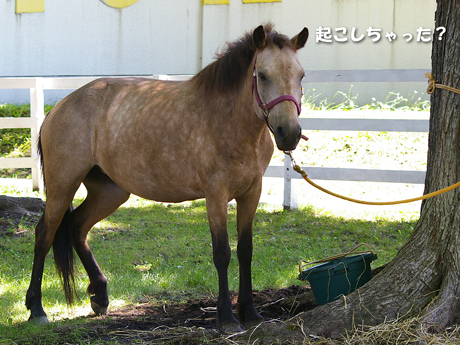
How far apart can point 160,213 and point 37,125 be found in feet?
9.95

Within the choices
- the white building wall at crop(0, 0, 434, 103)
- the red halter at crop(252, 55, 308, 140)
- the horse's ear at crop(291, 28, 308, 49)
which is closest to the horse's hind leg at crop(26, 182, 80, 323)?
the red halter at crop(252, 55, 308, 140)

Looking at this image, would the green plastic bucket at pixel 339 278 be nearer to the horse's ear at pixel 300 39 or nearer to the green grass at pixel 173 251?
the green grass at pixel 173 251

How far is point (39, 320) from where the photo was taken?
Answer: 392cm

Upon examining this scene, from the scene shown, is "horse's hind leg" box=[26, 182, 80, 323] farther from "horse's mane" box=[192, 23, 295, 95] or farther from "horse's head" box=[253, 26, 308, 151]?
"horse's head" box=[253, 26, 308, 151]

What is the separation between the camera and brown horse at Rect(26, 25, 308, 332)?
10.8 feet

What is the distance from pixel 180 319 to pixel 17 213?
4.46 meters

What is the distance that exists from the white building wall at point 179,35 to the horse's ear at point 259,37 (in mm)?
8472

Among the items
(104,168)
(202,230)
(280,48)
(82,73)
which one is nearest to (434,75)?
(280,48)

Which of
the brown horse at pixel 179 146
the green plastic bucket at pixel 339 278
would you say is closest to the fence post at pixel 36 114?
the brown horse at pixel 179 146

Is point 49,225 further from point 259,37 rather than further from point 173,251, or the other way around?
point 259,37

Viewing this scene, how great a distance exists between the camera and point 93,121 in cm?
430

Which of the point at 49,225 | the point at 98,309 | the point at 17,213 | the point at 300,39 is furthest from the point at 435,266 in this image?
the point at 17,213

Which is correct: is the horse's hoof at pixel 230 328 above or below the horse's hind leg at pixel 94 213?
below

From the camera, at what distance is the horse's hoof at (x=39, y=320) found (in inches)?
153
